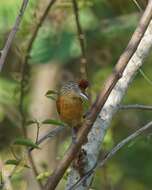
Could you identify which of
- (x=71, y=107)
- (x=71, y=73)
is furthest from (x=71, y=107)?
(x=71, y=73)

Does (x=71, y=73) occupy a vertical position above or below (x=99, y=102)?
below

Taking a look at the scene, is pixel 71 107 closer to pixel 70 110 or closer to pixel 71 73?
pixel 70 110

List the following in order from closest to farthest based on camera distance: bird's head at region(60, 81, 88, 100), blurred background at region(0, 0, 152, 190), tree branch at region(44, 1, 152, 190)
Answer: tree branch at region(44, 1, 152, 190), bird's head at region(60, 81, 88, 100), blurred background at region(0, 0, 152, 190)

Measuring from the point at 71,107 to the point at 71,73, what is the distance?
303 centimetres

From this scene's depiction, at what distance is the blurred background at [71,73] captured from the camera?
13.4 feet

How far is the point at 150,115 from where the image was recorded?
524 centimetres

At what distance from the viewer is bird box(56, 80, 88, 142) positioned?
1537mm

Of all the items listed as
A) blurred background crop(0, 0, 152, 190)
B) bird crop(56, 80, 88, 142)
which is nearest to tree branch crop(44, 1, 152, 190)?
bird crop(56, 80, 88, 142)

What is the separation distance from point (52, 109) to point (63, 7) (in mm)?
1474

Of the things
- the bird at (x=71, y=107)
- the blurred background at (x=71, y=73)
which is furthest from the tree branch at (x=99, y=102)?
the blurred background at (x=71, y=73)

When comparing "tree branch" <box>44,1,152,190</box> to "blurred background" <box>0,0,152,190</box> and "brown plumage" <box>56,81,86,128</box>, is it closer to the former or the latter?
"brown plumage" <box>56,81,86,128</box>

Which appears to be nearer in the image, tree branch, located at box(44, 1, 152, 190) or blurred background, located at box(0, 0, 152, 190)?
tree branch, located at box(44, 1, 152, 190)

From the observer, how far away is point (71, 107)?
154cm

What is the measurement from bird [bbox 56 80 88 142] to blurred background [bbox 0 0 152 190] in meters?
1.76
